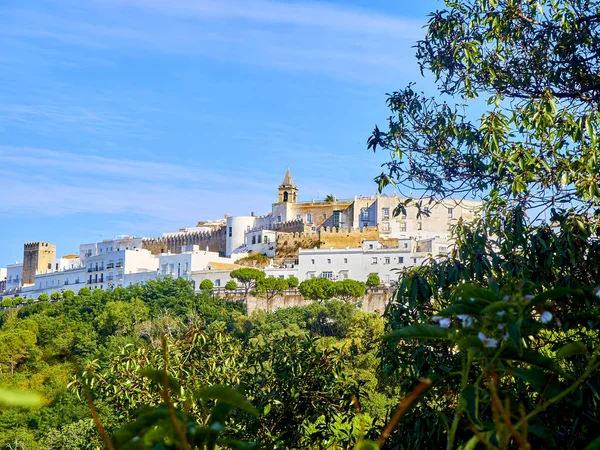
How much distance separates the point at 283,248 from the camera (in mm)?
68625

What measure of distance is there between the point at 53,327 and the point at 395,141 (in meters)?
48.9

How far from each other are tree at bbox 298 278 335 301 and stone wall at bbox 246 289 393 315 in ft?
1.87

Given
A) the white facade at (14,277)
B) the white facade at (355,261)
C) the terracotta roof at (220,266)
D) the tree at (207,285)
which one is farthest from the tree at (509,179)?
the white facade at (14,277)

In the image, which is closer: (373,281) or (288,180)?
(373,281)

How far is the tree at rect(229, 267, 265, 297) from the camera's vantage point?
6022cm

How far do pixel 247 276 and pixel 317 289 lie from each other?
6148 millimetres

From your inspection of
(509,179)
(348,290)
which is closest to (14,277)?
(348,290)

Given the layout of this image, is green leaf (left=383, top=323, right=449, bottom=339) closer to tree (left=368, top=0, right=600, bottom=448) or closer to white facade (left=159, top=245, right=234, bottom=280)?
tree (left=368, top=0, right=600, bottom=448)

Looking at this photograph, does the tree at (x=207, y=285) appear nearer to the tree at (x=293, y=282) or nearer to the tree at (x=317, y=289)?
the tree at (x=293, y=282)

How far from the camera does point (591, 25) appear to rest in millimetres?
7223

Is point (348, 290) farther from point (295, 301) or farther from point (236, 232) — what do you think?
point (236, 232)

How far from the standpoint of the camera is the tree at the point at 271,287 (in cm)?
5853

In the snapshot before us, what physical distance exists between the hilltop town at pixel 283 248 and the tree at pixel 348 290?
2.32 meters

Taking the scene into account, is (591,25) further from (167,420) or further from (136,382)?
(167,420)
